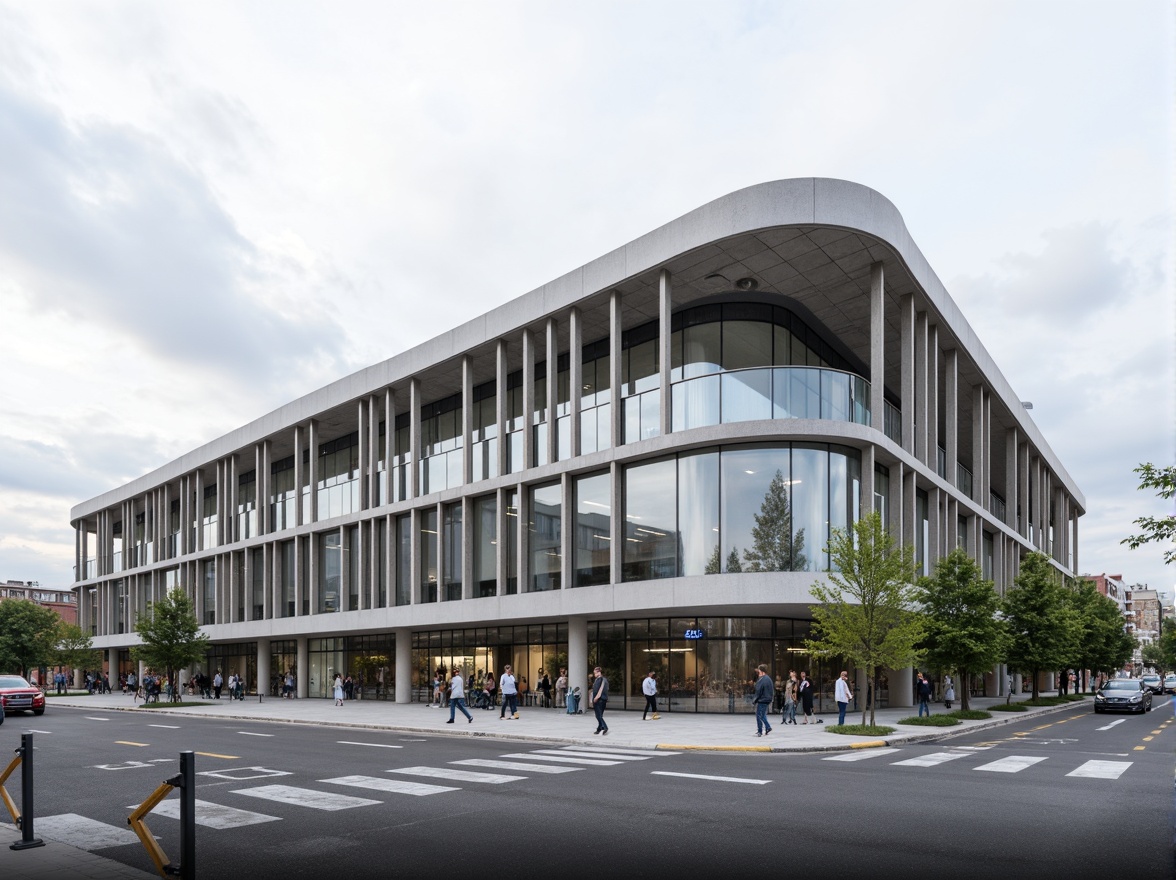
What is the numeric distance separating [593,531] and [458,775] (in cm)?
1830

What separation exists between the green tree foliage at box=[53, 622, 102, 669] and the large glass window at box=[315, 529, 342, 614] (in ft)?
117

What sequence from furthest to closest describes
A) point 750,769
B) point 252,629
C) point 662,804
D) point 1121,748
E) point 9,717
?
1. point 252,629
2. point 9,717
3. point 1121,748
4. point 750,769
5. point 662,804

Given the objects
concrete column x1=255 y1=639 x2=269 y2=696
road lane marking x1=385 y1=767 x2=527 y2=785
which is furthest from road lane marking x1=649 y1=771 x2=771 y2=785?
concrete column x1=255 y1=639 x2=269 y2=696

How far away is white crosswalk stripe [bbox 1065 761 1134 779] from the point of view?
15.8 m

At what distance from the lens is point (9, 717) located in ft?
119

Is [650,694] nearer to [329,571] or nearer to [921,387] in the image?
[921,387]

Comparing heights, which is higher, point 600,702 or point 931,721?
point 600,702

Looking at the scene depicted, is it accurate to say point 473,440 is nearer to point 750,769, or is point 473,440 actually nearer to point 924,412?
point 924,412

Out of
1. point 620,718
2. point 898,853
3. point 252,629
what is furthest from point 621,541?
point 252,629

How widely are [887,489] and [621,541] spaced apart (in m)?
10.1

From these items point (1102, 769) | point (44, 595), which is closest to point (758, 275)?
point (1102, 769)

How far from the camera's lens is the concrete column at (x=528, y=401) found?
36656 mm

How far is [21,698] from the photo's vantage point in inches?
1476

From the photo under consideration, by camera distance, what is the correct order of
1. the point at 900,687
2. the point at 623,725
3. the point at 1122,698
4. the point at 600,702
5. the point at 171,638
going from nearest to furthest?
the point at 600,702 < the point at 623,725 < the point at 900,687 < the point at 1122,698 < the point at 171,638
